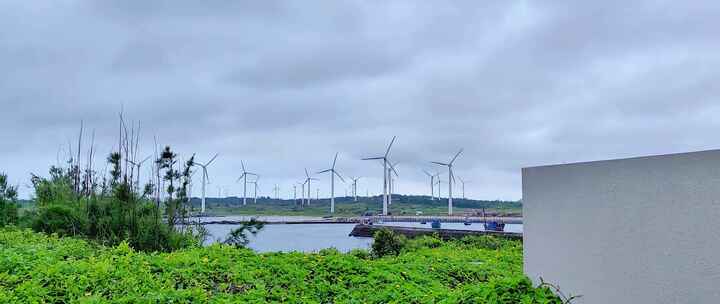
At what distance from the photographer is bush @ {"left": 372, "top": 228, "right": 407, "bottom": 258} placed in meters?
7.59

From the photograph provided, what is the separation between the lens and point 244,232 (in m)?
7.03

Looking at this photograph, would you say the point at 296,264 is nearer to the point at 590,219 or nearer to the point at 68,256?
the point at 68,256

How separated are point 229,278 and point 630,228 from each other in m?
3.19

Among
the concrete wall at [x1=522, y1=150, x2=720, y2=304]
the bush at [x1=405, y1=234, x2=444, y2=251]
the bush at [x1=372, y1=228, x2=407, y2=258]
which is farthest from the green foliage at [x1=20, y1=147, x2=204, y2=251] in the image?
the concrete wall at [x1=522, y1=150, x2=720, y2=304]

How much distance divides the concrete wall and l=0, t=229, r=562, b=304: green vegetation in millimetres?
341

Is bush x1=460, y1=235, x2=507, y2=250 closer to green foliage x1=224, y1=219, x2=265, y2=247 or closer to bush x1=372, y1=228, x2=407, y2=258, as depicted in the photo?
bush x1=372, y1=228, x2=407, y2=258

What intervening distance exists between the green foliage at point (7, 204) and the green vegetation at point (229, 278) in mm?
2789

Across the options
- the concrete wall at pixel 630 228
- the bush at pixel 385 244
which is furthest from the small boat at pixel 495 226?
the concrete wall at pixel 630 228

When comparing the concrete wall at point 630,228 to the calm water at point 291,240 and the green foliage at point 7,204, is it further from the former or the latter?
the green foliage at point 7,204

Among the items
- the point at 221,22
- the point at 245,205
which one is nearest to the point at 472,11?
the point at 221,22

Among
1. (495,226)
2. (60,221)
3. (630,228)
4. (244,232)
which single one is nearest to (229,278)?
(244,232)

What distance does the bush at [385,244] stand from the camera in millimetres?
7586

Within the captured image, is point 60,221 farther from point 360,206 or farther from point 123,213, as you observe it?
point 360,206

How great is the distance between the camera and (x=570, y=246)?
3146 mm
